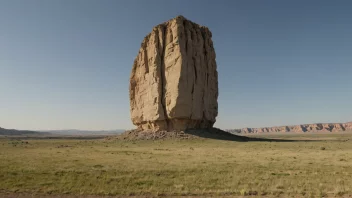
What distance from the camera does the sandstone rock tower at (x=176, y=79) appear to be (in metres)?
62.5

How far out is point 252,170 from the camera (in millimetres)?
20031

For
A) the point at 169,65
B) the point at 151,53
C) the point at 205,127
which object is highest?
the point at 151,53

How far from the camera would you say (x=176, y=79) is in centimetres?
6209

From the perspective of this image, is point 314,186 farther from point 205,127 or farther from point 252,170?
point 205,127

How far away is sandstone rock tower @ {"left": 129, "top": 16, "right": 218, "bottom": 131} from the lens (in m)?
62.5

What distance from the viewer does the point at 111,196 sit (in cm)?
1359

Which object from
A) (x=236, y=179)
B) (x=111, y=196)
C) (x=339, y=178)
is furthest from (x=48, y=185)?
(x=339, y=178)

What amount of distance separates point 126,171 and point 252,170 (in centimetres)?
940

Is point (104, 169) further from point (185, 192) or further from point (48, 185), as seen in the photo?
point (185, 192)

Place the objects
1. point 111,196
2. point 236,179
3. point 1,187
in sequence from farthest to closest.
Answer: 1. point 236,179
2. point 1,187
3. point 111,196

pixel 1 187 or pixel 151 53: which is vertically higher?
pixel 151 53

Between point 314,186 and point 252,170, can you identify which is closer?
point 314,186

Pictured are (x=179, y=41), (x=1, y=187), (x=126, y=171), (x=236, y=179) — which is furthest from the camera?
(x=179, y=41)

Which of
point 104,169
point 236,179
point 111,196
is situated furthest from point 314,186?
point 104,169
